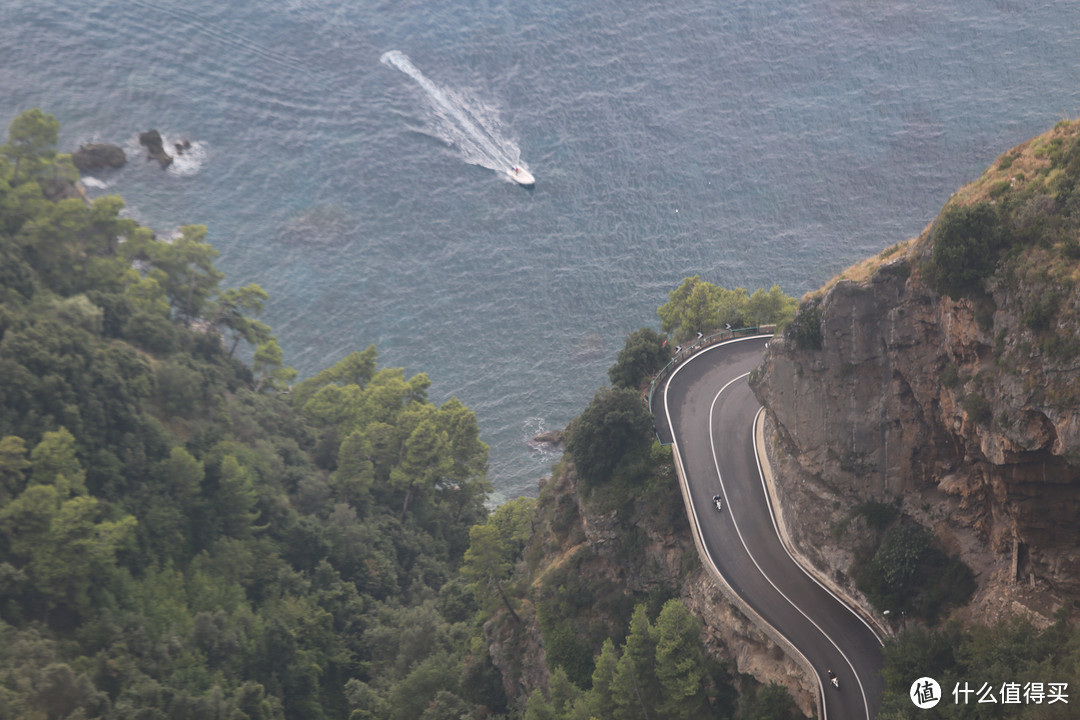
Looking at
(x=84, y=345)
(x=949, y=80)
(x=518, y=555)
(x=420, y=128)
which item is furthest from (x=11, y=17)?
(x=949, y=80)

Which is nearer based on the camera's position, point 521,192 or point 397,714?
point 397,714

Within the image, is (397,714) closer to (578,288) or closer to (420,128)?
(578,288)

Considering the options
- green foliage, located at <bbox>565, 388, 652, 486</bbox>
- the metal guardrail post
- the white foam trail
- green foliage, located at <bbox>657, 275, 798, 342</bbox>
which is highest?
the white foam trail

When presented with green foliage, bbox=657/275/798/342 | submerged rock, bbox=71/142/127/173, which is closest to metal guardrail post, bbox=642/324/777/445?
green foliage, bbox=657/275/798/342

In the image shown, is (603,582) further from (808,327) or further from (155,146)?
(155,146)

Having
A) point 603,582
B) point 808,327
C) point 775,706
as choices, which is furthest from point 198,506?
point 808,327

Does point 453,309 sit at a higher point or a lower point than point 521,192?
lower

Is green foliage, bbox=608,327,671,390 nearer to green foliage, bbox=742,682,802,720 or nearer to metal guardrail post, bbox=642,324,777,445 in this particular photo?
metal guardrail post, bbox=642,324,777,445
